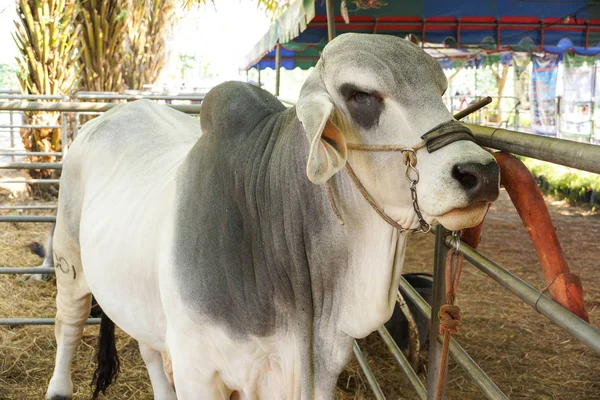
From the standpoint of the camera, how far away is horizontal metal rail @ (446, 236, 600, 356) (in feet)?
4.00

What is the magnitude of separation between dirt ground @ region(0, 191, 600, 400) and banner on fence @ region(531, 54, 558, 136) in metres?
6.50

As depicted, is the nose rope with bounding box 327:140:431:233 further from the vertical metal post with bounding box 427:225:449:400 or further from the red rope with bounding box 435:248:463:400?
the vertical metal post with bounding box 427:225:449:400

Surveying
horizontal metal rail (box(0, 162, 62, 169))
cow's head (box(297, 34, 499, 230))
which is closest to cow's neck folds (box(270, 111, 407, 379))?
cow's head (box(297, 34, 499, 230))

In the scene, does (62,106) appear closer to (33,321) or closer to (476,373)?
(33,321)

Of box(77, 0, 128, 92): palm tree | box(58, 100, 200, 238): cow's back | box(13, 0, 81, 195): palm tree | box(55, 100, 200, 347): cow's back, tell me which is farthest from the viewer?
box(77, 0, 128, 92): palm tree

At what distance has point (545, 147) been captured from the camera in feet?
4.60

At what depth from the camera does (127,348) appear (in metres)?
4.09

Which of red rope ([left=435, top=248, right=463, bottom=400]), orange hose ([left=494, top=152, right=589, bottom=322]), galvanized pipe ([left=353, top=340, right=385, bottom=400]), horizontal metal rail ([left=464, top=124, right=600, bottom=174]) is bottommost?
galvanized pipe ([left=353, top=340, right=385, bottom=400])

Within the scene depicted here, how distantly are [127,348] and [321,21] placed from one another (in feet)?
10.2

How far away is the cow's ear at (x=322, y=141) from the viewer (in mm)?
1397

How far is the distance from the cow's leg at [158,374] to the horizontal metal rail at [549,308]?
1.80 m

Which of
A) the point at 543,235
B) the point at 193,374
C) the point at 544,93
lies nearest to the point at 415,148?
the point at 543,235

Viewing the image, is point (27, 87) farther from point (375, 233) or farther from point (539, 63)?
point (539, 63)

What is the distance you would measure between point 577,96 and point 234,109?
1039 centimetres
